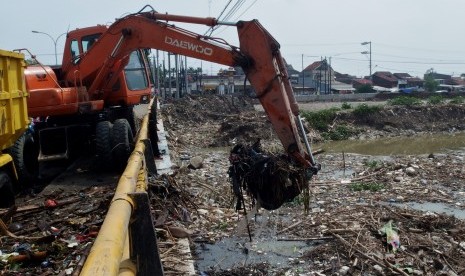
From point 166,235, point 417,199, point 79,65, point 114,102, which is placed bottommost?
point 417,199

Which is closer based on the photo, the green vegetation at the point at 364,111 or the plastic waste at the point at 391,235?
the plastic waste at the point at 391,235

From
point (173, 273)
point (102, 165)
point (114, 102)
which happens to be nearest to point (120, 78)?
point (114, 102)

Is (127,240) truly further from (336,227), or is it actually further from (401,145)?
(401,145)

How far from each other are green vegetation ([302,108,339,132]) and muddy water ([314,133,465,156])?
1884 mm

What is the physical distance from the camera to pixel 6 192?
6703mm

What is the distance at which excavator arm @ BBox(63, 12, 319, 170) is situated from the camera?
20.9 feet

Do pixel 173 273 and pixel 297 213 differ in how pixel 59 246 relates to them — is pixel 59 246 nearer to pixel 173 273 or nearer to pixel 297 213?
pixel 173 273

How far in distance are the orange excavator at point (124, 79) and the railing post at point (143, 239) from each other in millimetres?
3262

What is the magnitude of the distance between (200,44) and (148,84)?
3579 mm

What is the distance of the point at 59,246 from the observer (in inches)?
189

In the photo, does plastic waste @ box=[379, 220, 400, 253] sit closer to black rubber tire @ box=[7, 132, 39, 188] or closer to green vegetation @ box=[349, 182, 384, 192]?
green vegetation @ box=[349, 182, 384, 192]

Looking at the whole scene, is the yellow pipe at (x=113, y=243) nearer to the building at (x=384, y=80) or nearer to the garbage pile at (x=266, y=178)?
the garbage pile at (x=266, y=178)

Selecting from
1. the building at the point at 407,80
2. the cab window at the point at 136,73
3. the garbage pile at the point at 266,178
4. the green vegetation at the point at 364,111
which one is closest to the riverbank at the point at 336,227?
the garbage pile at the point at 266,178

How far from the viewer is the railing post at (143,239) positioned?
316 cm
